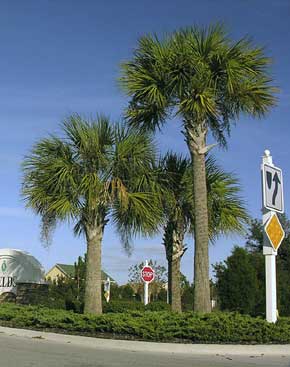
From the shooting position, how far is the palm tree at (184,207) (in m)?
18.1

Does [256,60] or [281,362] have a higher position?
[256,60]

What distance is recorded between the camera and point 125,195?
53.9 feet

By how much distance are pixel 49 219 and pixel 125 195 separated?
2.63 m

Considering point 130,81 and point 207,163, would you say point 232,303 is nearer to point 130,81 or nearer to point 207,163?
point 207,163

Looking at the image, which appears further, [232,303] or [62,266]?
[62,266]

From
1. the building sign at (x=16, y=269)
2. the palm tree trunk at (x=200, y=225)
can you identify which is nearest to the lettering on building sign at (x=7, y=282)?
the building sign at (x=16, y=269)

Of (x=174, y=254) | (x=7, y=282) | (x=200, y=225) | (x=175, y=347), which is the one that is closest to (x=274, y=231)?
(x=200, y=225)

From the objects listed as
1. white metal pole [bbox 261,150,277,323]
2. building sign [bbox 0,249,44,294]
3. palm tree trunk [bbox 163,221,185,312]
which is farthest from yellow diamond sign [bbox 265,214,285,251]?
building sign [bbox 0,249,44,294]

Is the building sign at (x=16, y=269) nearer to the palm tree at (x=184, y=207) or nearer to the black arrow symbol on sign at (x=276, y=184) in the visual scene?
the palm tree at (x=184, y=207)

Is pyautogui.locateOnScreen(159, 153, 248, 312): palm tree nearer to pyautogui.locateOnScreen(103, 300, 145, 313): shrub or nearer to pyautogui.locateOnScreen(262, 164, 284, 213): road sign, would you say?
pyautogui.locateOnScreen(103, 300, 145, 313): shrub

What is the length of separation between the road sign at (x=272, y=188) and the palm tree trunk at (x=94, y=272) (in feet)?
18.4

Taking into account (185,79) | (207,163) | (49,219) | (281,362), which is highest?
(185,79)

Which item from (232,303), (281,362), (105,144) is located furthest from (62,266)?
(281,362)

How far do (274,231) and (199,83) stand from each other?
436 centimetres
